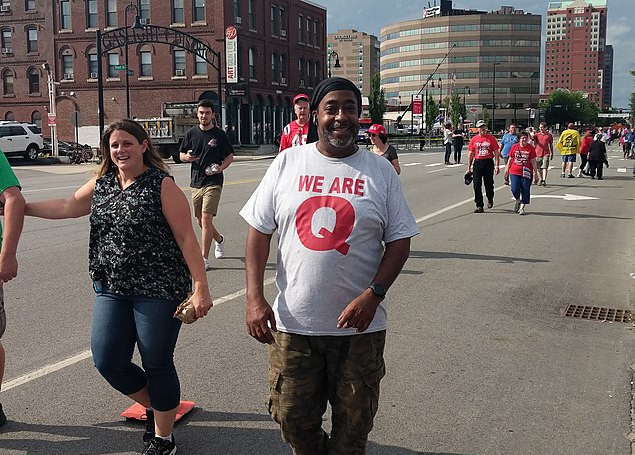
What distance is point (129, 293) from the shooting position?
3.61 metres

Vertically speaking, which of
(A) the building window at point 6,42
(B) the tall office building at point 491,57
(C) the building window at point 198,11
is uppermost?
(B) the tall office building at point 491,57

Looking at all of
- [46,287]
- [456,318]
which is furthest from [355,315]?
[46,287]

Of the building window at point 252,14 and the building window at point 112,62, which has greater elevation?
the building window at point 252,14

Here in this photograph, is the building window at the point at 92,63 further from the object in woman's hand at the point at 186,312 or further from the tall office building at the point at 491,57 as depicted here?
the tall office building at the point at 491,57

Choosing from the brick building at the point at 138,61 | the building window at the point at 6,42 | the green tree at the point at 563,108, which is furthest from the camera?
the green tree at the point at 563,108

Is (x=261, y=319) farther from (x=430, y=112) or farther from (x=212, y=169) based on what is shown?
(x=430, y=112)

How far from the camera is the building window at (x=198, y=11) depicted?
1998 inches

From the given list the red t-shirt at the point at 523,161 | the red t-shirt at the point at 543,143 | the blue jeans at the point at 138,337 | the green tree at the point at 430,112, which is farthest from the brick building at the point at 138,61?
the green tree at the point at 430,112

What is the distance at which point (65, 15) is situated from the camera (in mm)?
52562

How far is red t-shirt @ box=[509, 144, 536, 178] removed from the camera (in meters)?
14.4

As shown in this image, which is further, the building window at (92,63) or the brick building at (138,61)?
the building window at (92,63)

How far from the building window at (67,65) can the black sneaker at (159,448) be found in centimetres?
5374

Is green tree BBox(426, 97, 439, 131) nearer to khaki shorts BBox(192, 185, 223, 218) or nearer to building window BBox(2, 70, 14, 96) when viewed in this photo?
building window BBox(2, 70, 14, 96)

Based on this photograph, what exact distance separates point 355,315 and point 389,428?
5.27 ft
